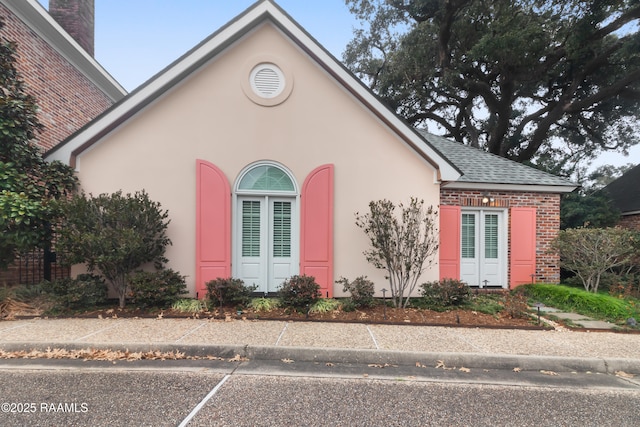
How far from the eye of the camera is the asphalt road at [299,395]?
2.70 m

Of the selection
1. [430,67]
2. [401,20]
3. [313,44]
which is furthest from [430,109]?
[313,44]

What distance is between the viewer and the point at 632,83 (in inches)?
506

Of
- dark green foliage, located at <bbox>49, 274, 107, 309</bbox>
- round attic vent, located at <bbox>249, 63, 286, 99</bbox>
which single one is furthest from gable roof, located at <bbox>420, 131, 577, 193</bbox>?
dark green foliage, located at <bbox>49, 274, 107, 309</bbox>

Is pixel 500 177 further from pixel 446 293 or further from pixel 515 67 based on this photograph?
pixel 515 67

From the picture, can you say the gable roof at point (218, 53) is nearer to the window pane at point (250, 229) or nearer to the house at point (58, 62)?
the window pane at point (250, 229)

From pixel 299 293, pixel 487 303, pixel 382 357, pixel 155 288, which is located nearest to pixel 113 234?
pixel 155 288

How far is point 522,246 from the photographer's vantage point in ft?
25.5

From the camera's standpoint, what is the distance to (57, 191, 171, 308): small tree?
17.4ft

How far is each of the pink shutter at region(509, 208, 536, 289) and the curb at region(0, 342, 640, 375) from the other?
4106mm

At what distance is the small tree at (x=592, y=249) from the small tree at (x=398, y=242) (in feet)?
12.0

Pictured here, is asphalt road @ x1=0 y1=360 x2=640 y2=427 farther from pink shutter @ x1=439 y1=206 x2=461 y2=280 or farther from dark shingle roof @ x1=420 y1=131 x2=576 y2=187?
dark shingle roof @ x1=420 y1=131 x2=576 y2=187

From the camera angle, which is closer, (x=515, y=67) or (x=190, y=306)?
(x=190, y=306)

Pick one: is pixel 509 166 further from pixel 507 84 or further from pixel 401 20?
pixel 401 20

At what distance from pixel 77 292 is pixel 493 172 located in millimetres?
10109
